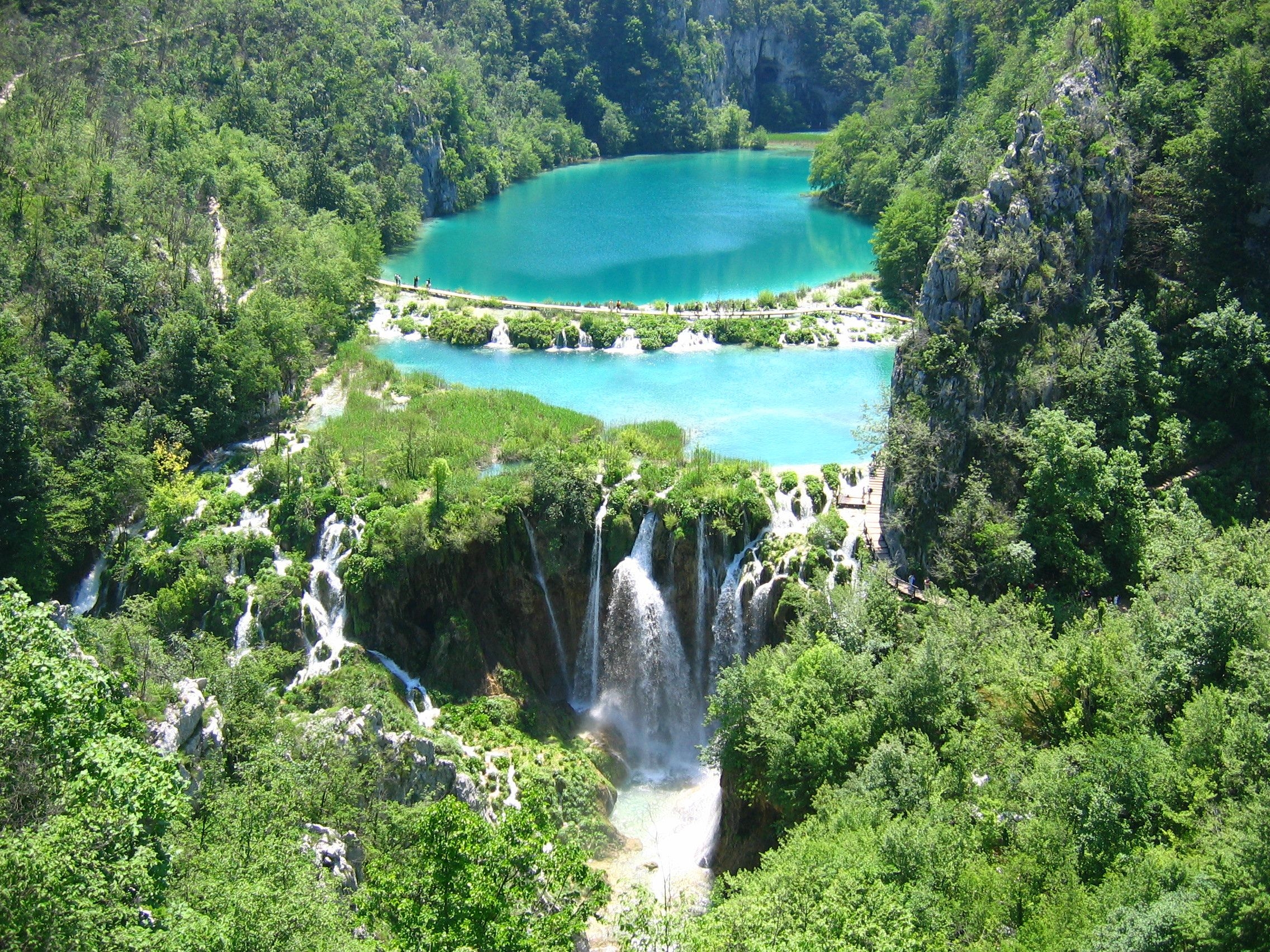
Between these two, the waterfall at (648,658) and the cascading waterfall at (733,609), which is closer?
the cascading waterfall at (733,609)

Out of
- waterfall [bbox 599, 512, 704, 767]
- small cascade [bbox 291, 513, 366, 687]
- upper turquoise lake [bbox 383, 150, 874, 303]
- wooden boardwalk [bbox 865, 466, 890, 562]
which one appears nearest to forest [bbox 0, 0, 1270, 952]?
small cascade [bbox 291, 513, 366, 687]

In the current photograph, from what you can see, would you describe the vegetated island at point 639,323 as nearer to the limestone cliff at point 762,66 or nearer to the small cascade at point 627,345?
the small cascade at point 627,345

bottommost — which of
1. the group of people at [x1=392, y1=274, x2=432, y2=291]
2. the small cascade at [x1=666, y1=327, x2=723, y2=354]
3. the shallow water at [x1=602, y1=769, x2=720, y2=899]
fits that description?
the shallow water at [x1=602, y1=769, x2=720, y2=899]

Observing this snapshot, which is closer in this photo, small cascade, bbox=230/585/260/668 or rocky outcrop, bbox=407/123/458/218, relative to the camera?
small cascade, bbox=230/585/260/668

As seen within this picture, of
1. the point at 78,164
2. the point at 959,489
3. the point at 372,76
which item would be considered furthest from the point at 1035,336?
the point at 372,76

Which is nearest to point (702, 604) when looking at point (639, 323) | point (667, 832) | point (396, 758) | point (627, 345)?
point (667, 832)

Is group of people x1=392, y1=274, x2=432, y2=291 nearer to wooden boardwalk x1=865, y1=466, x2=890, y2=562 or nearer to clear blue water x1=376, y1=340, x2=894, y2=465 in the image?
clear blue water x1=376, y1=340, x2=894, y2=465

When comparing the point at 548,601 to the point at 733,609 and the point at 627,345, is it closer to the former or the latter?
the point at 733,609

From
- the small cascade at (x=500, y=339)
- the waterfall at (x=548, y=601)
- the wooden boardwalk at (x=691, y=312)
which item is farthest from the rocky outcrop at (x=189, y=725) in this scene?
the wooden boardwalk at (x=691, y=312)
